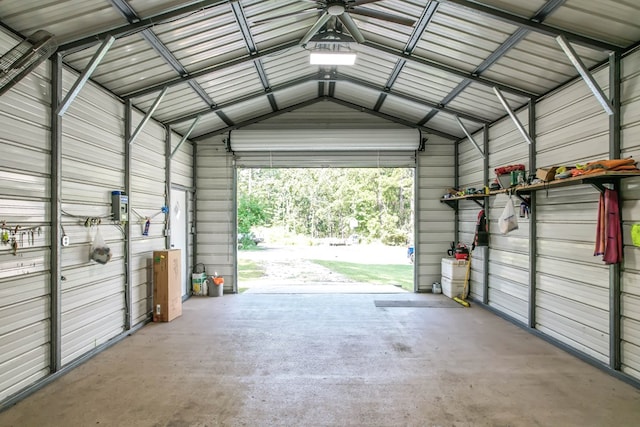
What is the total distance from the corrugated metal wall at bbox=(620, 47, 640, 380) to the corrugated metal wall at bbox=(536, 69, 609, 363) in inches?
9.1

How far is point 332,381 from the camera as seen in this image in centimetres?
345

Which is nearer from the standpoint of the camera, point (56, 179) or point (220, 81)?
point (56, 179)

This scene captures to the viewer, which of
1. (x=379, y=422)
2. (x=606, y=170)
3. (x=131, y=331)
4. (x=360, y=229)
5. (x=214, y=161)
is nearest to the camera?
(x=379, y=422)

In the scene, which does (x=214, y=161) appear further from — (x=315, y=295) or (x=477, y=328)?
(x=477, y=328)

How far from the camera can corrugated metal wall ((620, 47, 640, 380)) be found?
11.0 feet

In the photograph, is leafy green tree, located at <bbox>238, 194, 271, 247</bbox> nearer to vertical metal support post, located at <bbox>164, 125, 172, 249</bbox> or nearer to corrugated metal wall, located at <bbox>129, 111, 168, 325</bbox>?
vertical metal support post, located at <bbox>164, 125, 172, 249</bbox>

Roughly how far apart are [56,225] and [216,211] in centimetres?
416

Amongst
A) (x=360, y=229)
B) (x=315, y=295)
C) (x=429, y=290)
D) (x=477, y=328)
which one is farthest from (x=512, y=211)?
(x=360, y=229)

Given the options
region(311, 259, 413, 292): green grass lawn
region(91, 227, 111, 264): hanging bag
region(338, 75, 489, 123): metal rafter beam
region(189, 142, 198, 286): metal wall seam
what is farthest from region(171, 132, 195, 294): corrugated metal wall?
region(311, 259, 413, 292): green grass lawn

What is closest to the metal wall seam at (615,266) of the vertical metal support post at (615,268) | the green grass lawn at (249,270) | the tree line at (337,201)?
the vertical metal support post at (615,268)

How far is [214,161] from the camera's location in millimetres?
7605

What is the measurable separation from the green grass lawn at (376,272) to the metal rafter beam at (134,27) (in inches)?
269

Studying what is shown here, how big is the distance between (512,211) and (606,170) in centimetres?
187

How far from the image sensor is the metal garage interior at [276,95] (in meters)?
3.04
